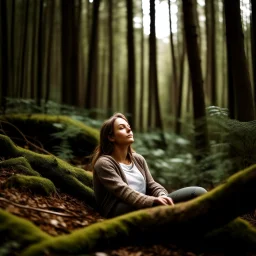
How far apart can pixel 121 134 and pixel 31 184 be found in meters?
1.31

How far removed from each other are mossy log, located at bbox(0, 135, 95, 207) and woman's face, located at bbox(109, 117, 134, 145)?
95 cm

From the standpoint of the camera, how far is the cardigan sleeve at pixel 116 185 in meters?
3.56

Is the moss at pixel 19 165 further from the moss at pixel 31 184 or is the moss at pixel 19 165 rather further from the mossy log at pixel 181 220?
the mossy log at pixel 181 220

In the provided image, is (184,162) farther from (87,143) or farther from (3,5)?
(3,5)

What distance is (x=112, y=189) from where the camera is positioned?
12.2 ft

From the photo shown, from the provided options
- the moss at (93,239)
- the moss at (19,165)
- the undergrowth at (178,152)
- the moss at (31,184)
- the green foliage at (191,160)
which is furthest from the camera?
the undergrowth at (178,152)

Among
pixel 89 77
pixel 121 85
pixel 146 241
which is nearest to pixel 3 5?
pixel 89 77

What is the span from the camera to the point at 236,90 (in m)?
5.98

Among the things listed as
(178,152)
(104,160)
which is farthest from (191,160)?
(104,160)

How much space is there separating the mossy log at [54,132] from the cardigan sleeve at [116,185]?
3210 millimetres

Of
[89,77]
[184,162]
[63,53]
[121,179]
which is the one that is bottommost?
[184,162]

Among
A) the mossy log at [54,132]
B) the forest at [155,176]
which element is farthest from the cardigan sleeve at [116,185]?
the mossy log at [54,132]

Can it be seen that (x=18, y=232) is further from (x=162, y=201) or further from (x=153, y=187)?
(x=153, y=187)

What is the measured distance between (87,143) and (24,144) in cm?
145
